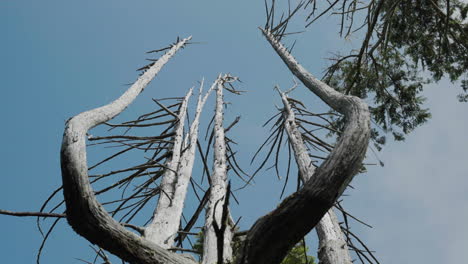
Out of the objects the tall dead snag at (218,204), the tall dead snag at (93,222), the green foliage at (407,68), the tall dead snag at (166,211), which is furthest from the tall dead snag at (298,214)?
the green foliage at (407,68)

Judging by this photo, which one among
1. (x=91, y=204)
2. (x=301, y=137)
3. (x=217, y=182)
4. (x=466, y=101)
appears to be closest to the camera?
(x=91, y=204)

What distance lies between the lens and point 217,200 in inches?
124

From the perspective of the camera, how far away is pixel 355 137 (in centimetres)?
191

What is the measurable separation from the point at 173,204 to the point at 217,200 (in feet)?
5.17

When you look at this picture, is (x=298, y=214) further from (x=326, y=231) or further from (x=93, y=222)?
(x=326, y=231)

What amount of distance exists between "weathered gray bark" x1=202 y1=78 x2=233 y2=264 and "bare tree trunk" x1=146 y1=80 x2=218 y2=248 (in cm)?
37

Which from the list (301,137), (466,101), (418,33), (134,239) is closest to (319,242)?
(301,137)

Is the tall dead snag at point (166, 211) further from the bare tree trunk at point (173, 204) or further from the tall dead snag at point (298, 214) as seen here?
the tall dead snag at point (298, 214)

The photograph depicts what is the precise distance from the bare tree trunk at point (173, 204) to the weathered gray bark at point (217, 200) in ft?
1.20

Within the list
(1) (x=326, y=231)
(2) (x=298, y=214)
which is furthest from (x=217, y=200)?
(1) (x=326, y=231)

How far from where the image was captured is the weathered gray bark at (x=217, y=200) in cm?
362

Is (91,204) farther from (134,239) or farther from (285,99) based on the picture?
(285,99)

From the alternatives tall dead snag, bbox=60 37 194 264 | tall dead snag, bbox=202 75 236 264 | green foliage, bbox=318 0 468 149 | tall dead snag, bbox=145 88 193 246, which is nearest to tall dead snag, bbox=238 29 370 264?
tall dead snag, bbox=202 75 236 264

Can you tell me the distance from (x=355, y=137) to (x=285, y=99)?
7.08 m
